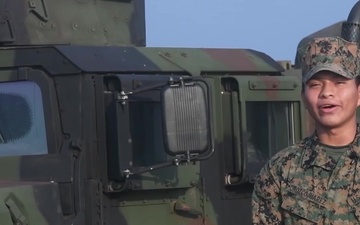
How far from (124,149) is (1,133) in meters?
0.67

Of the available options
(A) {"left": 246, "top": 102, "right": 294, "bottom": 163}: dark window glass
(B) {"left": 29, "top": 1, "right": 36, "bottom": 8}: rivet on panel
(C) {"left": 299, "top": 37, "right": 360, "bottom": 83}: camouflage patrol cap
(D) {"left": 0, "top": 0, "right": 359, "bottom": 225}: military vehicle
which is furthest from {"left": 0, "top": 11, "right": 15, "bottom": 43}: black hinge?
(C) {"left": 299, "top": 37, "right": 360, "bottom": 83}: camouflage patrol cap

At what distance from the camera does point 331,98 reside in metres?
2.79

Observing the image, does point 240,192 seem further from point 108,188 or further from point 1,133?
point 1,133

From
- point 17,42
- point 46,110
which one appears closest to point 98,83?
point 46,110

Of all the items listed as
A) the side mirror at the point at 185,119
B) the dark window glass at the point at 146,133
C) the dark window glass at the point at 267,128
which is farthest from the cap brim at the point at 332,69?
the dark window glass at the point at 267,128

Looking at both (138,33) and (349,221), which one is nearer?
(349,221)

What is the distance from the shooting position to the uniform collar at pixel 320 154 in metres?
2.85

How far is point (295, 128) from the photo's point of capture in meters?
5.51

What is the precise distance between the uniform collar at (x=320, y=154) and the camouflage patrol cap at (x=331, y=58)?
0.18 meters

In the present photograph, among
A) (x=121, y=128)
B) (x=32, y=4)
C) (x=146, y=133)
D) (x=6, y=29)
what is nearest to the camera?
(x=121, y=128)

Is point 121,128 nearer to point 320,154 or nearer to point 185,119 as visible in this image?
point 185,119

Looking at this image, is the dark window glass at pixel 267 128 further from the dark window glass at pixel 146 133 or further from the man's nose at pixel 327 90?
the man's nose at pixel 327 90

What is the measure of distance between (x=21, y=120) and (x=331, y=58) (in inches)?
89.3

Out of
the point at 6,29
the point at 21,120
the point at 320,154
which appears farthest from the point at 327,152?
the point at 6,29
